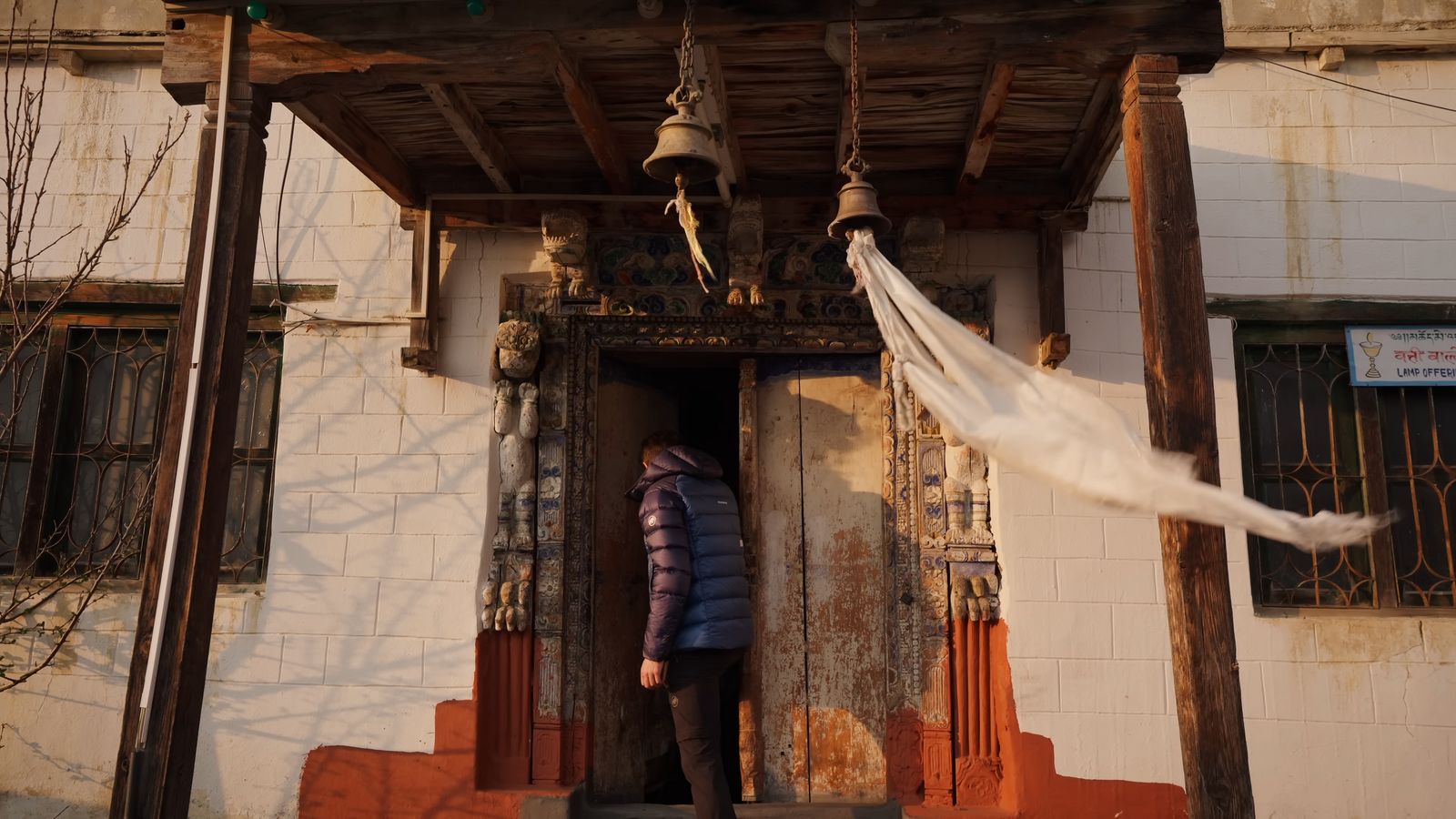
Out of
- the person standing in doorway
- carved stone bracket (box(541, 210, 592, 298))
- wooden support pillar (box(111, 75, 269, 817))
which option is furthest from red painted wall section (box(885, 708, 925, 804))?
wooden support pillar (box(111, 75, 269, 817))

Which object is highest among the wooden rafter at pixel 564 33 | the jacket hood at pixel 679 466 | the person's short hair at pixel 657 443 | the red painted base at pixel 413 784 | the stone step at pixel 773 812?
the wooden rafter at pixel 564 33

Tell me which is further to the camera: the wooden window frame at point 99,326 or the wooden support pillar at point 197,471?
the wooden window frame at point 99,326

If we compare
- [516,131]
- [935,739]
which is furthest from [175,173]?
[935,739]

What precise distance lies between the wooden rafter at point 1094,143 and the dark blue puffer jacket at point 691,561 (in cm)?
227

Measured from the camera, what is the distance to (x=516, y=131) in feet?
16.0

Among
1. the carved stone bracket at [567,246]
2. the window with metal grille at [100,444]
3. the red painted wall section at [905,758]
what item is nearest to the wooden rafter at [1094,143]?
the carved stone bracket at [567,246]

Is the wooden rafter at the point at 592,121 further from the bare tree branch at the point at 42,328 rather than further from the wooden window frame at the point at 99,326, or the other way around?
the bare tree branch at the point at 42,328

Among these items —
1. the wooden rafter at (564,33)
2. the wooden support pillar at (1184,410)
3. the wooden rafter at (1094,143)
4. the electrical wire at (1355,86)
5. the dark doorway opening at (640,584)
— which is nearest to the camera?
the wooden support pillar at (1184,410)

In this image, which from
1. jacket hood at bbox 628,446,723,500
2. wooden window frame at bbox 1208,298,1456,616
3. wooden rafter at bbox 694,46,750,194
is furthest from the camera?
wooden window frame at bbox 1208,298,1456,616

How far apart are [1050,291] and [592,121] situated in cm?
244

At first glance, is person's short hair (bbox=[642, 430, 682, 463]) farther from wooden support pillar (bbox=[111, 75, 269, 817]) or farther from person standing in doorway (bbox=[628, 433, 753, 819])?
wooden support pillar (bbox=[111, 75, 269, 817])

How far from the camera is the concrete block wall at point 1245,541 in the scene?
5109mm

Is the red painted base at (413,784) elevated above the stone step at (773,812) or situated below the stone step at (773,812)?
above

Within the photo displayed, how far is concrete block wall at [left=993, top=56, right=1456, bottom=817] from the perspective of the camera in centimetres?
511
